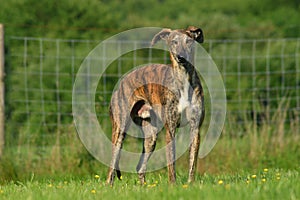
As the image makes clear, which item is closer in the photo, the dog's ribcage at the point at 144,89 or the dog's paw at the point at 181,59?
the dog's paw at the point at 181,59

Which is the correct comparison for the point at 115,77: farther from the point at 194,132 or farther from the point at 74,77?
the point at 194,132

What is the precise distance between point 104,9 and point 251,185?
74.3ft

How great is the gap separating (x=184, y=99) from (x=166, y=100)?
10.4 inches

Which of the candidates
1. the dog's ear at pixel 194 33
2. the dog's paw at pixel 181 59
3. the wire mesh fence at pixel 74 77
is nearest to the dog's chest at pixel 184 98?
the dog's paw at pixel 181 59

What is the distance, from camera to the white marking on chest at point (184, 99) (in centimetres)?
783

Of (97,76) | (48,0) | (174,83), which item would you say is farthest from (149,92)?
(48,0)

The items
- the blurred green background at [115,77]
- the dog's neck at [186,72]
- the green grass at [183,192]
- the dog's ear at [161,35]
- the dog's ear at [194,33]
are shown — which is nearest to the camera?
the green grass at [183,192]

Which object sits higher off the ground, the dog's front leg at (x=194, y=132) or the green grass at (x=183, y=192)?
the dog's front leg at (x=194, y=132)

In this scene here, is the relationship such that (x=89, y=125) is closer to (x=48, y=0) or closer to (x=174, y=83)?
(x=174, y=83)

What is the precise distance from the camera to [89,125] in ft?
37.4

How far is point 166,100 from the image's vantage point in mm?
8008

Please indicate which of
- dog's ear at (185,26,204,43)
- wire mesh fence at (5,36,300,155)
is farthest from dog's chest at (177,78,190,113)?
wire mesh fence at (5,36,300,155)

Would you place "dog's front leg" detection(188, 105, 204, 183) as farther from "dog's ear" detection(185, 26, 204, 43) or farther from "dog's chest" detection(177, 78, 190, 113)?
"dog's ear" detection(185, 26, 204, 43)

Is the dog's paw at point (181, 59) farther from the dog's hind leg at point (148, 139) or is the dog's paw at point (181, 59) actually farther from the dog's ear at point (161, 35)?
the dog's hind leg at point (148, 139)
